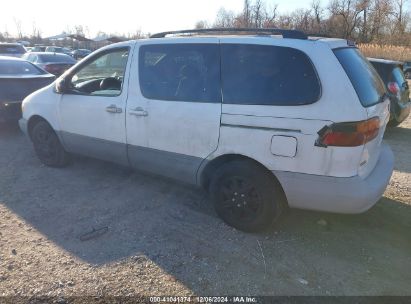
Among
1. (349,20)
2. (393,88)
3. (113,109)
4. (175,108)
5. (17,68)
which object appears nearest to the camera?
(175,108)

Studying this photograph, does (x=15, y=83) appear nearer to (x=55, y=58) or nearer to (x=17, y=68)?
(x=17, y=68)

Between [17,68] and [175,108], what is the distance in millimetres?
5668

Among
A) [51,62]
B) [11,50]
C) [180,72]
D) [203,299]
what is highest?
[11,50]

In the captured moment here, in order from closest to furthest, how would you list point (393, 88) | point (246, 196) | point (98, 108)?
1. point (246, 196)
2. point (98, 108)
3. point (393, 88)

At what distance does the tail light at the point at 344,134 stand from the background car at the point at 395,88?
4.95 meters

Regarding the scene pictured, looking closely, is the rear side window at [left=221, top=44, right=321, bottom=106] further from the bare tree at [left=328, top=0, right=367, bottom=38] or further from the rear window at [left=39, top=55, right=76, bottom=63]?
the bare tree at [left=328, top=0, right=367, bottom=38]

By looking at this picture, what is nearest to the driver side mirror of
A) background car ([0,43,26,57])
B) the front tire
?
the front tire

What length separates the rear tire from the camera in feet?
11.2

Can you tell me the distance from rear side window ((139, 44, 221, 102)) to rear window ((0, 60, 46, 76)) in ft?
15.9

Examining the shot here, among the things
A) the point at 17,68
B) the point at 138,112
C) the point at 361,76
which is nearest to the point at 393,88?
the point at 361,76

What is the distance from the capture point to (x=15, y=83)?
714 centimetres

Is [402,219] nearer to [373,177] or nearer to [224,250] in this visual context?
[373,177]

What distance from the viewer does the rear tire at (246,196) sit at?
3.41 meters

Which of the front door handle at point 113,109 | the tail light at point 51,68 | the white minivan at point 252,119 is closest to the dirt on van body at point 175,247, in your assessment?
the white minivan at point 252,119
